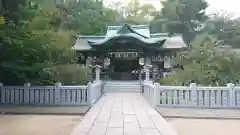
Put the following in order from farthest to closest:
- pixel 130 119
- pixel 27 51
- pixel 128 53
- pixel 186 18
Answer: pixel 186 18 < pixel 128 53 < pixel 27 51 < pixel 130 119

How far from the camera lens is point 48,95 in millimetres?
11062

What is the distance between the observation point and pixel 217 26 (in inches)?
1363

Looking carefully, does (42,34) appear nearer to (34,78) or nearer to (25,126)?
(34,78)

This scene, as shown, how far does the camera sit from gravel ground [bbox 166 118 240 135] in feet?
21.8

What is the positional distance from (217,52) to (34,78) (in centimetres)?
770

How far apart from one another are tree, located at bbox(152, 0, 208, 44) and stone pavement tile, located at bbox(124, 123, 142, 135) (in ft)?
95.5

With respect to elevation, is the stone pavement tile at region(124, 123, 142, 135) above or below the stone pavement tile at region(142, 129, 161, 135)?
above

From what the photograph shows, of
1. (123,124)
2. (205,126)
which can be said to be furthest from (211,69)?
(123,124)

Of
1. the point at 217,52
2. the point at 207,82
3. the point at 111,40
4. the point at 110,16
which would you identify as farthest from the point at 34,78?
the point at 110,16

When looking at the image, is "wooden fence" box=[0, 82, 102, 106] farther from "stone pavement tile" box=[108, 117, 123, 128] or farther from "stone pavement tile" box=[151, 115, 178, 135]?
"stone pavement tile" box=[151, 115, 178, 135]

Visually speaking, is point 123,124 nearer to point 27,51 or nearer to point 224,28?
point 27,51

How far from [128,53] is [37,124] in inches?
667

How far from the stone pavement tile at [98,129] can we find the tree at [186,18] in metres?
29.4

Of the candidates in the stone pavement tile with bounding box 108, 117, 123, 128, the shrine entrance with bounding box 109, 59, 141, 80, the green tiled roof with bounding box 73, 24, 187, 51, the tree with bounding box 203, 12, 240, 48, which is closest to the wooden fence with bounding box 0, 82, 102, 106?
the stone pavement tile with bounding box 108, 117, 123, 128
